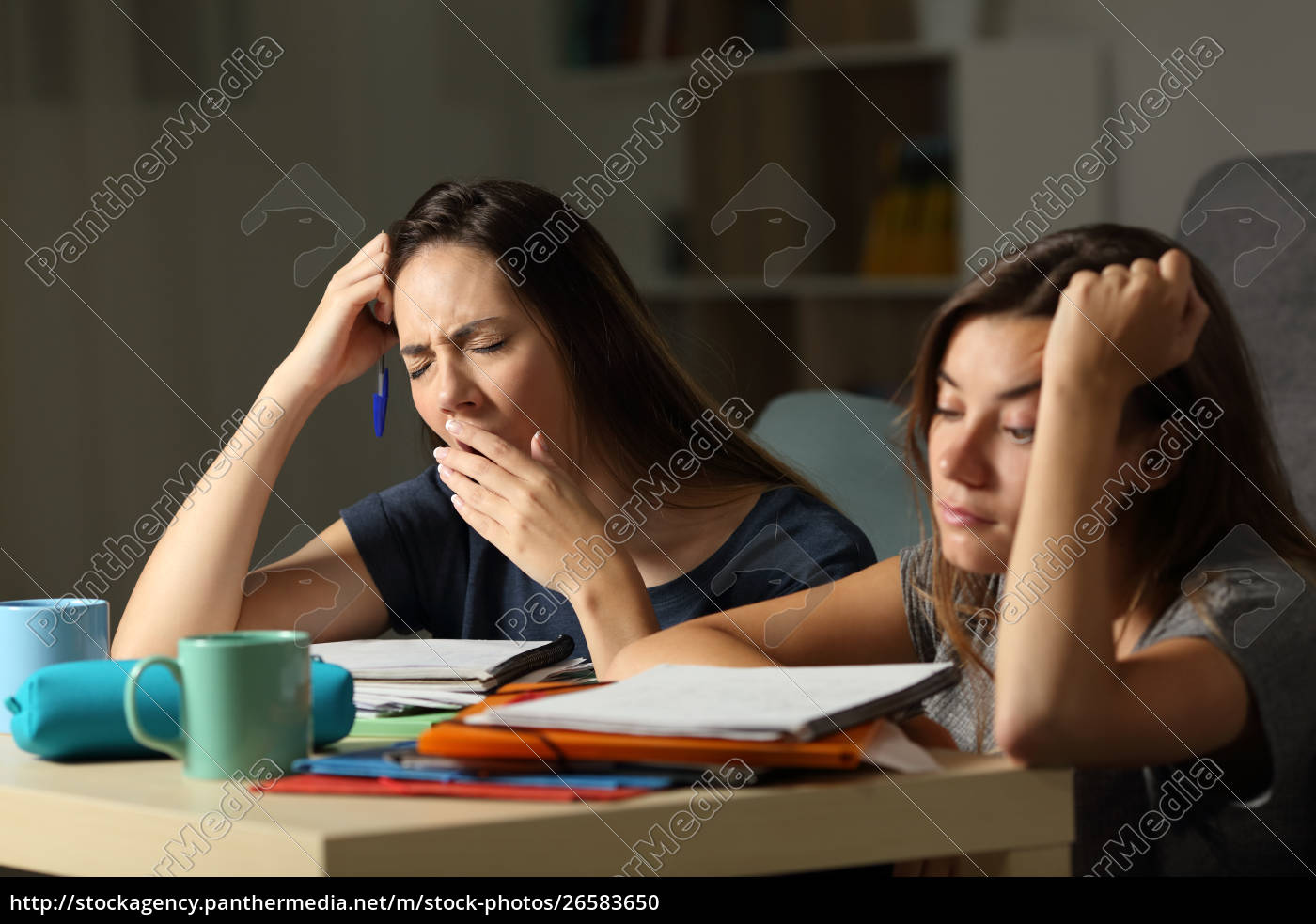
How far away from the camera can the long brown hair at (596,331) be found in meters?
1.47

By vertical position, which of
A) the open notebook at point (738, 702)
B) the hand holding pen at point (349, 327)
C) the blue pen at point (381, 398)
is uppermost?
the hand holding pen at point (349, 327)

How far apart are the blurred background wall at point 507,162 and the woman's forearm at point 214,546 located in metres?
1.17

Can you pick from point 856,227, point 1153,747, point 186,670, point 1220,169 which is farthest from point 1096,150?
point 186,670

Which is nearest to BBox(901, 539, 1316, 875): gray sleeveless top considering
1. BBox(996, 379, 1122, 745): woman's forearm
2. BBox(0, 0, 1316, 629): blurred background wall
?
Result: BBox(996, 379, 1122, 745): woman's forearm

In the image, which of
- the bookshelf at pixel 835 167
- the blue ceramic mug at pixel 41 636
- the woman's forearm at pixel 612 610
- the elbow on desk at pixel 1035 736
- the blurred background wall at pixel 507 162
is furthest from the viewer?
the bookshelf at pixel 835 167

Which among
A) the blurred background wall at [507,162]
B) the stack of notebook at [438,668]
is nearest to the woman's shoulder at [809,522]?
the stack of notebook at [438,668]

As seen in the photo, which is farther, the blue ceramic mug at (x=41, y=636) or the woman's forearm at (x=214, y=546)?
the woman's forearm at (x=214, y=546)

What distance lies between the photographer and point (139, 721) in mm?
823

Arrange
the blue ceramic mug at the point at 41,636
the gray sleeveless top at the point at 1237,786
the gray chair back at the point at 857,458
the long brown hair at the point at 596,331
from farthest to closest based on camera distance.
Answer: the gray chair back at the point at 857,458 → the long brown hair at the point at 596,331 → the blue ceramic mug at the point at 41,636 → the gray sleeveless top at the point at 1237,786

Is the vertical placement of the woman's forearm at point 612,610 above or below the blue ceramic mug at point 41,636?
below

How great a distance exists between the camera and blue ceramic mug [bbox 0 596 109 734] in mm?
1017

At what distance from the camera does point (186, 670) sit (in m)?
0.81

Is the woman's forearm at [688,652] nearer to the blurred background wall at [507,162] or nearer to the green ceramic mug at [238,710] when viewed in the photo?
the green ceramic mug at [238,710]

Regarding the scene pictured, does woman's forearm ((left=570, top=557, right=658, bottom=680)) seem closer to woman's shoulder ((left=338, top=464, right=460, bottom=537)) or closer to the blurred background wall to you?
woman's shoulder ((left=338, top=464, right=460, bottom=537))
